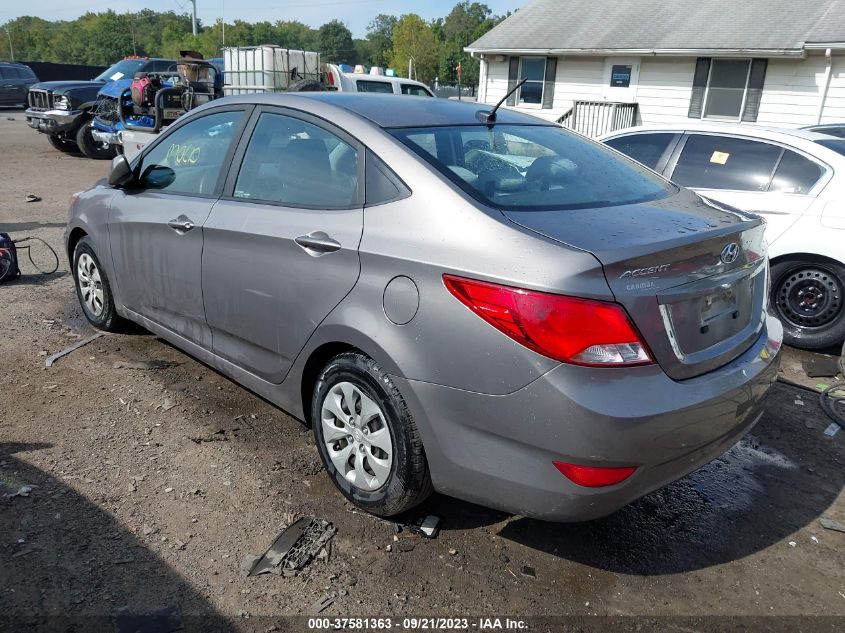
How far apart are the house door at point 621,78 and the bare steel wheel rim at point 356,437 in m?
17.0

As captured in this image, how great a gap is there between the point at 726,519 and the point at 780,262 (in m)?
2.91

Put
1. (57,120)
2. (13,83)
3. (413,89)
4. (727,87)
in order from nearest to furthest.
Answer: (413,89) < (57,120) < (727,87) < (13,83)

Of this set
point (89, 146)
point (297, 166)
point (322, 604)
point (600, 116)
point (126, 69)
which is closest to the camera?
point (322, 604)

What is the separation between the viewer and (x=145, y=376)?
4332mm

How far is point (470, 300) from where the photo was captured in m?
2.39

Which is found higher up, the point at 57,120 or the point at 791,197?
the point at 791,197

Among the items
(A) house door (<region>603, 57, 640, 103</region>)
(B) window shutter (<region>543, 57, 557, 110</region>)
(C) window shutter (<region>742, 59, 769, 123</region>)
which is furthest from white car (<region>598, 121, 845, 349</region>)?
(B) window shutter (<region>543, 57, 557, 110</region>)

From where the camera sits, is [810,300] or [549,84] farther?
[549,84]

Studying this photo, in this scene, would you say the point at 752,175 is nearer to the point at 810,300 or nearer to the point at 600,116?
the point at 810,300

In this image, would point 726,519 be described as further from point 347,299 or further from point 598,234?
point 347,299

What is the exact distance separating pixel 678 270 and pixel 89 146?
15.8 metres

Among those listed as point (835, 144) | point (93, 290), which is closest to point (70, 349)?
point (93, 290)

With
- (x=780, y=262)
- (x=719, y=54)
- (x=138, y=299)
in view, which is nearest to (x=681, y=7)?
(x=719, y=54)

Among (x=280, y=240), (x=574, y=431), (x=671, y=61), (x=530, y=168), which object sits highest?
(x=671, y=61)
